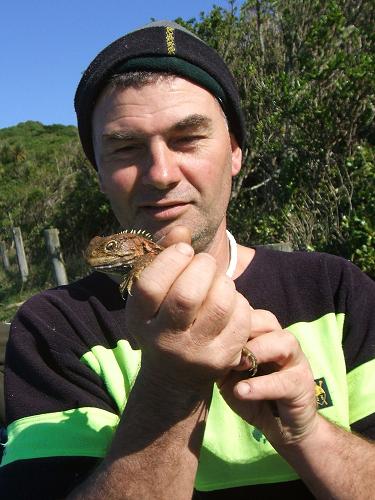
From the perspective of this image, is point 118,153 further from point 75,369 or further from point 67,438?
point 67,438

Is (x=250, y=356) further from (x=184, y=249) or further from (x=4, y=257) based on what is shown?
(x=4, y=257)

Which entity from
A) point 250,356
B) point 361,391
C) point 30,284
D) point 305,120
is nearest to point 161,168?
point 250,356

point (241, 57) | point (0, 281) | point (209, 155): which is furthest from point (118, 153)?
point (0, 281)

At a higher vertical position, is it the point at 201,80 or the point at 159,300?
the point at 201,80

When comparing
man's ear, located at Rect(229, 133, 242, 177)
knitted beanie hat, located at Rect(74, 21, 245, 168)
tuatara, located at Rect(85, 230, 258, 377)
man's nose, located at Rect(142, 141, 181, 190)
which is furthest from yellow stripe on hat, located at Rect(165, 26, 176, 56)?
tuatara, located at Rect(85, 230, 258, 377)

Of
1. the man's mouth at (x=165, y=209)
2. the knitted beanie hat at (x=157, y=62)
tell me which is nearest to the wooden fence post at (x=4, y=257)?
the knitted beanie hat at (x=157, y=62)

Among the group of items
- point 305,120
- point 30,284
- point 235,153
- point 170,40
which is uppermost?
point 170,40

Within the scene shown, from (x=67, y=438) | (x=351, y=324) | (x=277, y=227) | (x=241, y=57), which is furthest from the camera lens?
(x=241, y=57)

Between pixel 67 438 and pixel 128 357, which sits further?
pixel 128 357
